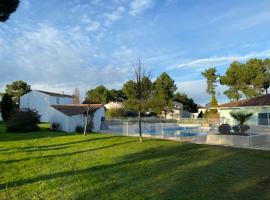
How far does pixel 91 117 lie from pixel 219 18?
19.0m

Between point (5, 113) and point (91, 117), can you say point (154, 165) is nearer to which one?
point (91, 117)

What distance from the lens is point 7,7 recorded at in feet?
40.5

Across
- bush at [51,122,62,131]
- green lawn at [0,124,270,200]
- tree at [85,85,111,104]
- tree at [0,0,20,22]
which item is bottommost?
green lawn at [0,124,270,200]

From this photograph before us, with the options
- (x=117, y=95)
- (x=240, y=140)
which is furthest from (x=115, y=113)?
(x=240, y=140)

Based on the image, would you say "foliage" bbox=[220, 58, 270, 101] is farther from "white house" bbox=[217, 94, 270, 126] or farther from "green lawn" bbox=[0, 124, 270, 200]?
"green lawn" bbox=[0, 124, 270, 200]

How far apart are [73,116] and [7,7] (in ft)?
67.3

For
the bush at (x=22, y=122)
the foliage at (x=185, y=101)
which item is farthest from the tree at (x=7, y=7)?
the foliage at (x=185, y=101)

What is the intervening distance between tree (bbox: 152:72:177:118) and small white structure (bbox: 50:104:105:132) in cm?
2574

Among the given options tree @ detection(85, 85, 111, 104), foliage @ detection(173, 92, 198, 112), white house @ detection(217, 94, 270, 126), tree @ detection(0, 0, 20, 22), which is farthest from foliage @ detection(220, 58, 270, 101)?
tree @ detection(0, 0, 20, 22)

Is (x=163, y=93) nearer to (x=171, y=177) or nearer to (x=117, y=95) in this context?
(x=117, y=95)

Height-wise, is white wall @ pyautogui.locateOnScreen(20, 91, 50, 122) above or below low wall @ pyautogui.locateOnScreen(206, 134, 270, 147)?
above

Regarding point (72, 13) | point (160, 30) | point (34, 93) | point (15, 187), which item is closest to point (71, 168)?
point (15, 187)

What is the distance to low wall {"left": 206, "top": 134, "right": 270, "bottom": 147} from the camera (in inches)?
717

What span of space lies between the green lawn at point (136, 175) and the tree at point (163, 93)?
45.9 m
